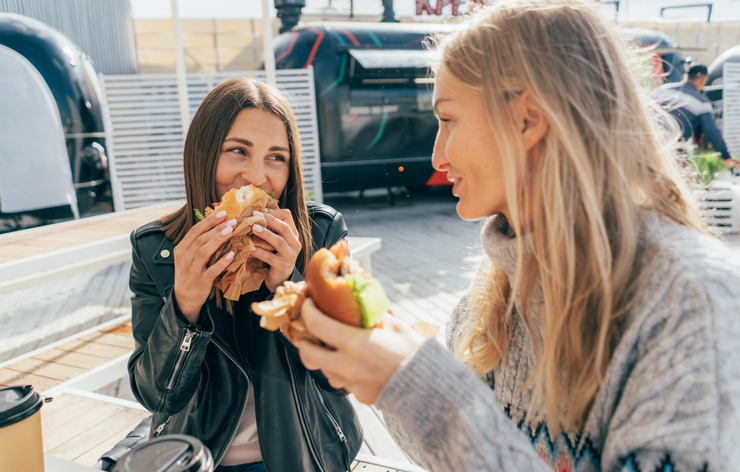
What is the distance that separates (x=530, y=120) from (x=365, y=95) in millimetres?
8869

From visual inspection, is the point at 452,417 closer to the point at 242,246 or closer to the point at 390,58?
the point at 242,246

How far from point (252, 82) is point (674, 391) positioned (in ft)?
5.34

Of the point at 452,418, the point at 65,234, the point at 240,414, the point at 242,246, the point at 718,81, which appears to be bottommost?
the point at 240,414

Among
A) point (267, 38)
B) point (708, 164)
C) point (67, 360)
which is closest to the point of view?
point (67, 360)

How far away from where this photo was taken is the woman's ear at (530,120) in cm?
103

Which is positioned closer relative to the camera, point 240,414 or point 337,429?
point 240,414

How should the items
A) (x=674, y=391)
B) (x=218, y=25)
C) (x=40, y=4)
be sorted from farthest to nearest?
(x=218, y=25)
(x=40, y=4)
(x=674, y=391)

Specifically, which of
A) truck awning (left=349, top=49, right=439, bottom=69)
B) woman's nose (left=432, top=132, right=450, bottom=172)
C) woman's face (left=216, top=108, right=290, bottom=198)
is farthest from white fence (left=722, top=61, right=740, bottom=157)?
woman's nose (left=432, top=132, right=450, bottom=172)

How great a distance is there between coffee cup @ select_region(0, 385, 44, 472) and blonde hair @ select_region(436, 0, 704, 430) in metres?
1.11

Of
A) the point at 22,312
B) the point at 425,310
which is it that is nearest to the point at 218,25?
the point at 22,312

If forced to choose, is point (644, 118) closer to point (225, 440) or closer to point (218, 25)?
point (225, 440)

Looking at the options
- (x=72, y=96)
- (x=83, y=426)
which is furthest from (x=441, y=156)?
(x=72, y=96)

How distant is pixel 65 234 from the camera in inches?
129

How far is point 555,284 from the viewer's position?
1038 millimetres
